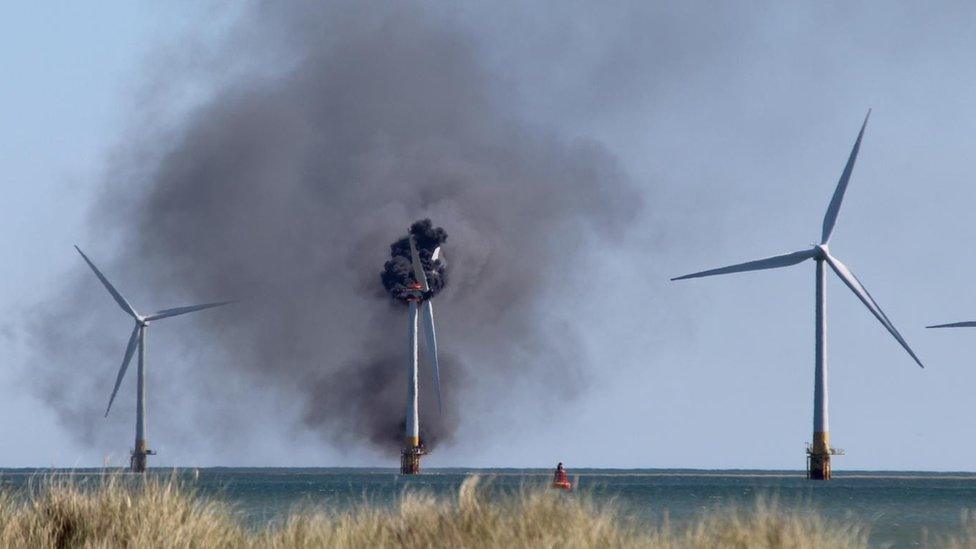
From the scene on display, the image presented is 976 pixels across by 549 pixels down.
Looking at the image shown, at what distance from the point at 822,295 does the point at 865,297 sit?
20.9 metres

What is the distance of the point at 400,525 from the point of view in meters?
40.8

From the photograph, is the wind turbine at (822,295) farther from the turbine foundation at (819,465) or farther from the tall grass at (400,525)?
the tall grass at (400,525)

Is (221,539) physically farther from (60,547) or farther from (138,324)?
(138,324)

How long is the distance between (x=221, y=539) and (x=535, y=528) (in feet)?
27.2

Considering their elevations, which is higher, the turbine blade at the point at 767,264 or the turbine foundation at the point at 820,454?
the turbine blade at the point at 767,264

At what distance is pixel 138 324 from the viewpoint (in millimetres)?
191875

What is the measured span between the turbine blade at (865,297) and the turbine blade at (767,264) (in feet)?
11.9

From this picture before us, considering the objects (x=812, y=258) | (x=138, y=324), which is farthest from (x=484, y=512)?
(x=138, y=324)

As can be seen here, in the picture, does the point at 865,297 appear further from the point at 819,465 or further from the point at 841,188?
the point at 819,465

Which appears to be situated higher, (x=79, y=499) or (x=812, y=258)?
(x=812, y=258)

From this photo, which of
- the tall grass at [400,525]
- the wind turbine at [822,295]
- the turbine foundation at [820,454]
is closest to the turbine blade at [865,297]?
the wind turbine at [822,295]

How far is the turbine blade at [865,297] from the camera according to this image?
13712 cm

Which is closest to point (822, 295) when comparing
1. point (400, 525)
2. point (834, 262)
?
point (834, 262)

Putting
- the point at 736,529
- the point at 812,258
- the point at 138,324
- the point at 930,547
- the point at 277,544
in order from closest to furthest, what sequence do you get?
1. the point at 736,529
2. the point at 277,544
3. the point at 930,547
4. the point at 812,258
5. the point at 138,324
